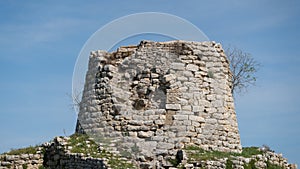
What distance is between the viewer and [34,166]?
1650 centimetres

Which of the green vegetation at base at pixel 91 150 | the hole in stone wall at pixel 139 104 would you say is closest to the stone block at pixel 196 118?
the hole in stone wall at pixel 139 104

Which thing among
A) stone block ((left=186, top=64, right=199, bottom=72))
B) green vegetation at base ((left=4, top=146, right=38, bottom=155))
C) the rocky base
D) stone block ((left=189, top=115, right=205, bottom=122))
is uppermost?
stone block ((left=186, top=64, right=199, bottom=72))

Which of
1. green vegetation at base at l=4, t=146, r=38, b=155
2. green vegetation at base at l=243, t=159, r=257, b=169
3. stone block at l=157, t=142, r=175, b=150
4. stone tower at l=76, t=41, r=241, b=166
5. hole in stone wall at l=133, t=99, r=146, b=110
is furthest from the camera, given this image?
green vegetation at base at l=4, t=146, r=38, b=155

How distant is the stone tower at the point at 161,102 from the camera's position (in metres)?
14.7

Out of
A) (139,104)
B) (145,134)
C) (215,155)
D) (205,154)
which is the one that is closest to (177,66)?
(139,104)

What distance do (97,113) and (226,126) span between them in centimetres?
370

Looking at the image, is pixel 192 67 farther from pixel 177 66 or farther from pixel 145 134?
pixel 145 134

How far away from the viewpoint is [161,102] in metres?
15.0

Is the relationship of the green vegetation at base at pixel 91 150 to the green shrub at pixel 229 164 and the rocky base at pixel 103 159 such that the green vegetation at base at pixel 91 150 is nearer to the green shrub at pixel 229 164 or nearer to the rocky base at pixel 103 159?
the rocky base at pixel 103 159

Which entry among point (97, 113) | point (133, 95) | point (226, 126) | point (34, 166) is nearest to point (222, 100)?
point (226, 126)

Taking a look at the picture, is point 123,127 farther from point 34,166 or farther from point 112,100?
point 34,166

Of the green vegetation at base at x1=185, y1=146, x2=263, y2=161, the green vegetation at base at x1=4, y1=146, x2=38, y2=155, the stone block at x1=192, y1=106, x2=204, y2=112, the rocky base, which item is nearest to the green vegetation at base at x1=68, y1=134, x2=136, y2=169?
the rocky base

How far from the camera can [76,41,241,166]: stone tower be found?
14.7 meters

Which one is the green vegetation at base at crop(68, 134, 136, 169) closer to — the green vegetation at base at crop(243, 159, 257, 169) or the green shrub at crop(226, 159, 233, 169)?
the green shrub at crop(226, 159, 233, 169)
